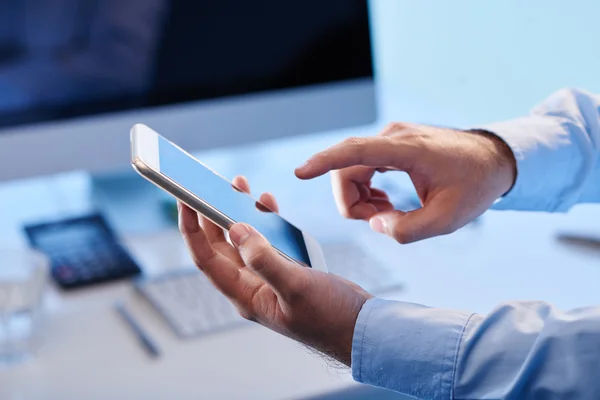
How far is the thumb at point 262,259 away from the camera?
584 mm

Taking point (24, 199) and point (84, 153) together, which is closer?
point (84, 153)

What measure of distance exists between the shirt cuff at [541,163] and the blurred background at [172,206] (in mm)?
112

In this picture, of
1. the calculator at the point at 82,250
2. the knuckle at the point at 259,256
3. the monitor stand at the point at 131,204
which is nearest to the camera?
the knuckle at the point at 259,256

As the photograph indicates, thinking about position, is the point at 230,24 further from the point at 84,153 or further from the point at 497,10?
the point at 497,10

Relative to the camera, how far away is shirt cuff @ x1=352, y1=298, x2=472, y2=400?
2.05ft

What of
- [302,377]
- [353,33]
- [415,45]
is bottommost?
[302,377]

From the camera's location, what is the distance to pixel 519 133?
85cm

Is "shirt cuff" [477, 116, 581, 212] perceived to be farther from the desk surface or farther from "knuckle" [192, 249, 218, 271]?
"knuckle" [192, 249, 218, 271]

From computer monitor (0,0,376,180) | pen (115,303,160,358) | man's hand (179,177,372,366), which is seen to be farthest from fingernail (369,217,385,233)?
computer monitor (0,0,376,180)

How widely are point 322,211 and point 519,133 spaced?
0.35 m

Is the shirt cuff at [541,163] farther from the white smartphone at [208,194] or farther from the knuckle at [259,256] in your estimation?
the knuckle at [259,256]

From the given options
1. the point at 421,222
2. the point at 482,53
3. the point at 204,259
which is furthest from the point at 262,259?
the point at 482,53

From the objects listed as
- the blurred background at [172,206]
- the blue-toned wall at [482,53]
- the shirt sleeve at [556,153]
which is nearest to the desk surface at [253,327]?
the blurred background at [172,206]

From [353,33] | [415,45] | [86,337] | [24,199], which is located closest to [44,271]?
[86,337]
